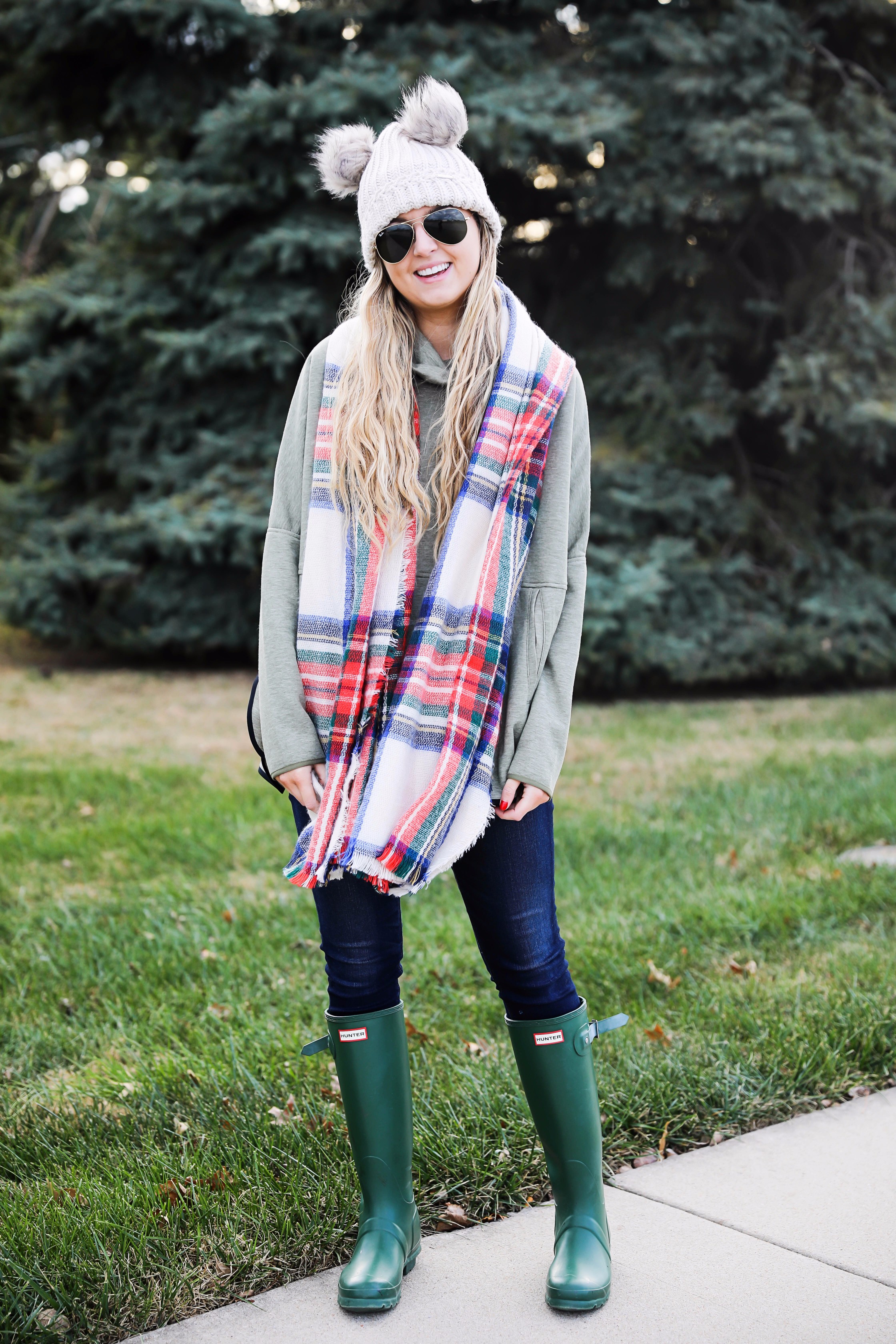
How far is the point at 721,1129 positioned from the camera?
9.25 ft

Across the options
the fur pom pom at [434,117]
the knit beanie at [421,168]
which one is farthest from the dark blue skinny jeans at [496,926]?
the fur pom pom at [434,117]

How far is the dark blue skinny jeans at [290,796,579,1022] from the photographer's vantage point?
2.17 meters

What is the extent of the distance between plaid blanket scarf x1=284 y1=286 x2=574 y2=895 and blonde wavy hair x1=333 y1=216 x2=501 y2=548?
35mm

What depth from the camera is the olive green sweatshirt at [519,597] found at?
2.19m

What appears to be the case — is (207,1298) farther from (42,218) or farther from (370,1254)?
(42,218)

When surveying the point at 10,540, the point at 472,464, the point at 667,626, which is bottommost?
the point at 667,626

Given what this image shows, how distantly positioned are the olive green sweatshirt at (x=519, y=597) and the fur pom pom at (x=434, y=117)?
36 cm

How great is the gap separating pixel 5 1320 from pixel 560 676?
1.45 m

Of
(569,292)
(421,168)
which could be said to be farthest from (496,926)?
(569,292)

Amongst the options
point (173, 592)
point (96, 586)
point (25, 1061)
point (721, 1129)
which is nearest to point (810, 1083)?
point (721, 1129)

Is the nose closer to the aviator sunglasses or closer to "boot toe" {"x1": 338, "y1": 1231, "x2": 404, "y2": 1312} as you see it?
the aviator sunglasses

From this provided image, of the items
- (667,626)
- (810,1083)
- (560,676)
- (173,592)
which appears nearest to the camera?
(560,676)

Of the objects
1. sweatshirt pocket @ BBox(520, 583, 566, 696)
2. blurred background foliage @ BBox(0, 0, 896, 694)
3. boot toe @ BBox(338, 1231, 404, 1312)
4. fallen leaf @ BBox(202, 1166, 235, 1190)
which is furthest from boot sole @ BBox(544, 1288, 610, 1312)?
blurred background foliage @ BBox(0, 0, 896, 694)

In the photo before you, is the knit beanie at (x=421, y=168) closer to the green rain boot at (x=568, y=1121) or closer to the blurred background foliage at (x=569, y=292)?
the green rain boot at (x=568, y=1121)
